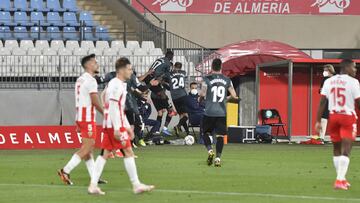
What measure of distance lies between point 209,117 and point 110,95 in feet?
18.7

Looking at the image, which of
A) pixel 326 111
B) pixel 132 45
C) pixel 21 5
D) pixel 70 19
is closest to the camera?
pixel 326 111

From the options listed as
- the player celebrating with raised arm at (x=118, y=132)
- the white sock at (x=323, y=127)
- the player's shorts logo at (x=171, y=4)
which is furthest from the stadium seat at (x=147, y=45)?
the player celebrating with raised arm at (x=118, y=132)

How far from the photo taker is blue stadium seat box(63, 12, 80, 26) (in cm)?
3875

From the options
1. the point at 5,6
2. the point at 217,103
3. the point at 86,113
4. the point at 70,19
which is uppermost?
the point at 5,6

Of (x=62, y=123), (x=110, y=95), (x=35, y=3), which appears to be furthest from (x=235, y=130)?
(x=110, y=95)

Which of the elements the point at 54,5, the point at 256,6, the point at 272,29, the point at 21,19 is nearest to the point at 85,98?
the point at 21,19

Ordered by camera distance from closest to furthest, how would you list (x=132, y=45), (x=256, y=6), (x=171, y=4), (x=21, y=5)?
(x=132, y=45), (x=21, y=5), (x=171, y=4), (x=256, y=6)

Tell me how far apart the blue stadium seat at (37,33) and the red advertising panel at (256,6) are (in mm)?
Result: 4926

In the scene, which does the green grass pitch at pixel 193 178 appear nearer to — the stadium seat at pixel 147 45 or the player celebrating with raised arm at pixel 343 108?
the player celebrating with raised arm at pixel 343 108

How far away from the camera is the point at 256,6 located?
42938mm

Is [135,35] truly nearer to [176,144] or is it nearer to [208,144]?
[176,144]

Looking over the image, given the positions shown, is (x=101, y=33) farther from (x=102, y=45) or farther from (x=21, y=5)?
(x=21, y=5)

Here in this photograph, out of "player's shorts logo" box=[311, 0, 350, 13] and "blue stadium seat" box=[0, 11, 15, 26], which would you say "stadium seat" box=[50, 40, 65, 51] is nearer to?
"blue stadium seat" box=[0, 11, 15, 26]

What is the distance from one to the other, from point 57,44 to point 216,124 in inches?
682
